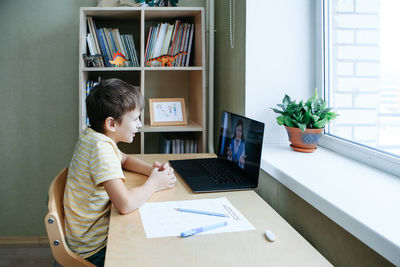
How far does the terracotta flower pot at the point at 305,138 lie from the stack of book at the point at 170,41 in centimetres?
90

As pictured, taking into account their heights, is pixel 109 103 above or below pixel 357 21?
below

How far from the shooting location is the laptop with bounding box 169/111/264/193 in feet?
3.96

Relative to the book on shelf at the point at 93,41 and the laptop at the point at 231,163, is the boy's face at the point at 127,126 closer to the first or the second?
the laptop at the point at 231,163

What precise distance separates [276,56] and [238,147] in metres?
0.54

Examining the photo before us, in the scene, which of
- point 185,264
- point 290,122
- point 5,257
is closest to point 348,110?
point 290,122

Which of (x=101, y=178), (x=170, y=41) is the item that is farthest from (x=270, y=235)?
(x=170, y=41)

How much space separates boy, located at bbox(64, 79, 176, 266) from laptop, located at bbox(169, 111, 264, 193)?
0.43ft

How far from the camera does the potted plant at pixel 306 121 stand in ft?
4.64

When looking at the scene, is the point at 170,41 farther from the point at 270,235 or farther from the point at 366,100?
the point at 270,235

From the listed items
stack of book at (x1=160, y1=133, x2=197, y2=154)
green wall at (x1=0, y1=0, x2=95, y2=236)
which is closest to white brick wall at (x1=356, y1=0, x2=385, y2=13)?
stack of book at (x1=160, y1=133, x2=197, y2=154)

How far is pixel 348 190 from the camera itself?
3.24 ft

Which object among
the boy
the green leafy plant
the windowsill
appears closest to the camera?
the windowsill

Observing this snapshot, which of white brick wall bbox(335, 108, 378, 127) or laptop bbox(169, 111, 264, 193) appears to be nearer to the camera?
laptop bbox(169, 111, 264, 193)

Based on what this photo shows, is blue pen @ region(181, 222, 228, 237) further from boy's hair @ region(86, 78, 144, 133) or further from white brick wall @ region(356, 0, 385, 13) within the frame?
white brick wall @ region(356, 0, 385, 13)
